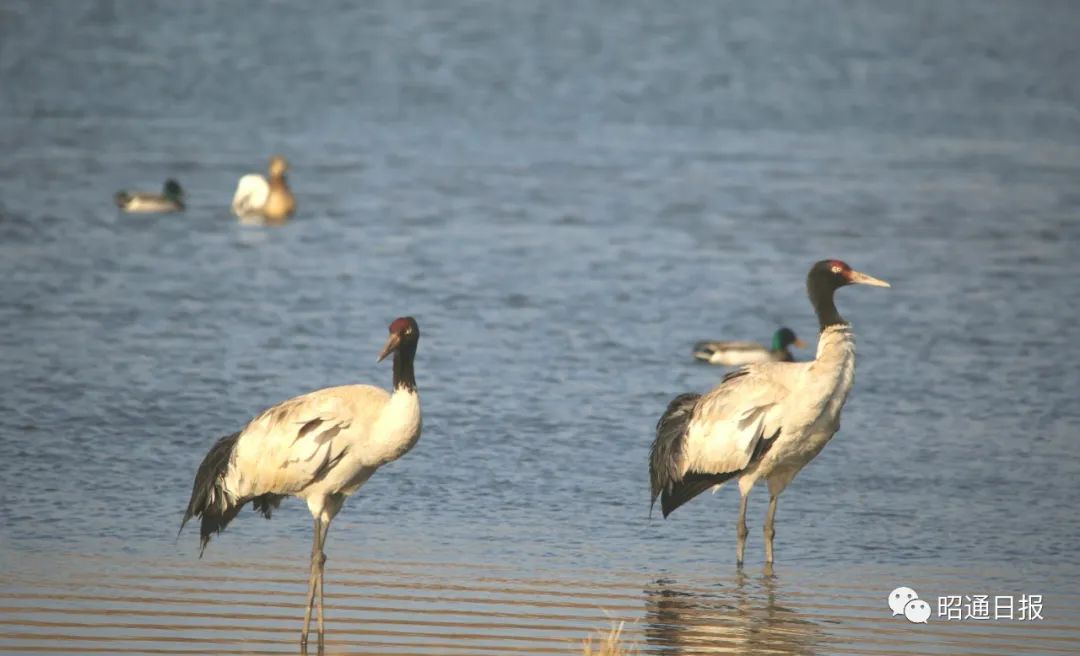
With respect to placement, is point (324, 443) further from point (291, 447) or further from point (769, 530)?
point (769, 530)

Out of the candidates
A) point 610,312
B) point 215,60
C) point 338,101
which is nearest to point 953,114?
point 338,101

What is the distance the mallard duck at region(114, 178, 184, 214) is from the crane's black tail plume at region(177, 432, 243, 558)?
1189 centimetres

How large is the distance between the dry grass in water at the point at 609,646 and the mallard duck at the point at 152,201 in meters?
13.1

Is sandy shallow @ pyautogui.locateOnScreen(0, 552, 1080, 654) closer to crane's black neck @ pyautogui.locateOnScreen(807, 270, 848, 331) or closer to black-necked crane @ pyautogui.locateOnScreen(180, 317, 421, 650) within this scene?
black-necked crane @ pyautogui.locateOnScreen(180, 317, 421, 650)

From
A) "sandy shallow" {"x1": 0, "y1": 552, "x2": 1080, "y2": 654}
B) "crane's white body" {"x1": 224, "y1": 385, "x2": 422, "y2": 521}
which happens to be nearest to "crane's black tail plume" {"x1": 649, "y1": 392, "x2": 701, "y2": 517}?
"sandy shallow" {"x1": 0, "y1": 552, "x2": 1080, "y2": 654}

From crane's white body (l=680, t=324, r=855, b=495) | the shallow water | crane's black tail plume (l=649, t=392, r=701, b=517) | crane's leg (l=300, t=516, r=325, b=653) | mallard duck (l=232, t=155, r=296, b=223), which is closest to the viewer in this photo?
crane's leg (l=300, t=516, r=325, b=653)

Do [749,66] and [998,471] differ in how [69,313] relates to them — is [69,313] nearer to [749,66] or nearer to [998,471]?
[998,471]

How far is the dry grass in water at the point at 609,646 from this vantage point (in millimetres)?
8180

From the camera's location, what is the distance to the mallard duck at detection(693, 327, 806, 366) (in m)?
15.5

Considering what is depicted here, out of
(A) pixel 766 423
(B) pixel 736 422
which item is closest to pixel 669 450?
(B) pixel 736 422

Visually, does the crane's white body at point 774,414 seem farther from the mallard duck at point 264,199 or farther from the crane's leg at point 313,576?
the mallard duck at point 264,199

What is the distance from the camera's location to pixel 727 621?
30.7ft

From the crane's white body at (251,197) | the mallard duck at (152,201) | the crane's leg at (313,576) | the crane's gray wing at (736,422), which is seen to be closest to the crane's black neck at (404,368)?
the crane's leg at (313,576)

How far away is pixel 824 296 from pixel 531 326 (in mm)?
6274
